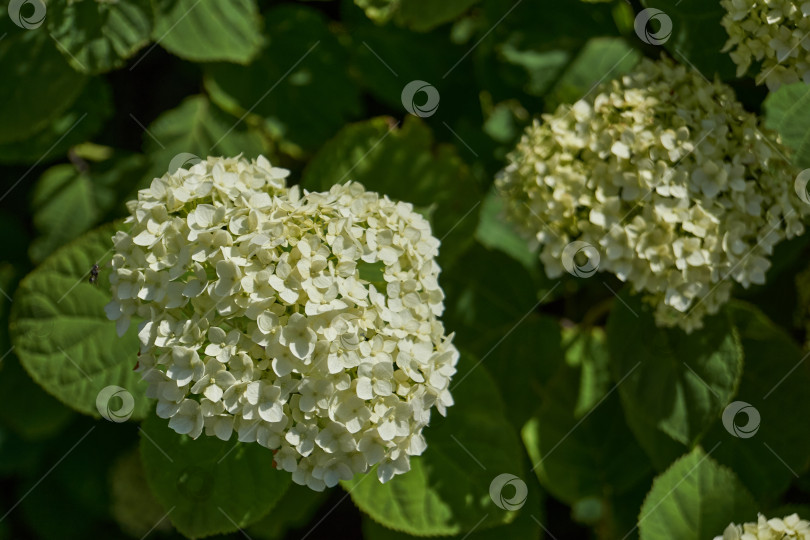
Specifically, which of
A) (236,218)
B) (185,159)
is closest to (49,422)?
(185,159)

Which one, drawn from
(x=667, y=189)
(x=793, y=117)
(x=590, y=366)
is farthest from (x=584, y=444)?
(x=793, y=117)

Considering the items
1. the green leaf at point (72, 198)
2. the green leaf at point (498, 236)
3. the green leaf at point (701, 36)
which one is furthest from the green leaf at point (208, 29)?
the green leaf at point (701, 36)

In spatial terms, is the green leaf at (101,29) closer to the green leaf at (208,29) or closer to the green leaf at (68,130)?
the green leaf at (208,29)

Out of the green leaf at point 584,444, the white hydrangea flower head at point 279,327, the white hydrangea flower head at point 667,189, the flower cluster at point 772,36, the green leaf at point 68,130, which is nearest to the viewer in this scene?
the white hydrangea flower head at point 279,327

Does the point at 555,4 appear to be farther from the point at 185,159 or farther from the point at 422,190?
the point at 185,159

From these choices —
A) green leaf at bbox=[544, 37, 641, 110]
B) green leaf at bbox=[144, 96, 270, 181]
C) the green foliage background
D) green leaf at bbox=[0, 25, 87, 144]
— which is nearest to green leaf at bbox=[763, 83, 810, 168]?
the green foliage background
